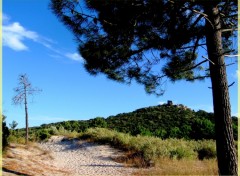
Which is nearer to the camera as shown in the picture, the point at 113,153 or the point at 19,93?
the point at 113,153

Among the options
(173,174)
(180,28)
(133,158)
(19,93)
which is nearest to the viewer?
(180,28)

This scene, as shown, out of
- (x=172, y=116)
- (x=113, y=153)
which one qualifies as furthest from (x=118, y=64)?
(x=172, y=116)

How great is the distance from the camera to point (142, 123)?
4006 cm

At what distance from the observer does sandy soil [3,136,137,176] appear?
11513mm

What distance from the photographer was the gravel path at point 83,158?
12984mm

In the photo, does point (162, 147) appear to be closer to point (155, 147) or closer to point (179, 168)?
point (155, 147)

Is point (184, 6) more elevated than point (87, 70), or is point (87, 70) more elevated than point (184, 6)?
point (184, 6)

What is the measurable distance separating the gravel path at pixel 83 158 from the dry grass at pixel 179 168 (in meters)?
0.82

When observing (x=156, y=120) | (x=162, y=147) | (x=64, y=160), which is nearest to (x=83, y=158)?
(x=64, y=160)

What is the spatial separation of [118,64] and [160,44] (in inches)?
54.4

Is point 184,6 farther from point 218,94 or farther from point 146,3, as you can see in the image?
point 218,94

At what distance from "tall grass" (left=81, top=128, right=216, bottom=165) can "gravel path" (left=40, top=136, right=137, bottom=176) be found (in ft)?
2.10

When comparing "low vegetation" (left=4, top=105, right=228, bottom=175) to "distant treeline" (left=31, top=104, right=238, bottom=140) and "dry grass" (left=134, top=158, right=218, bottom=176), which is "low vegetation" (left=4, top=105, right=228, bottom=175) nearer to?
"dry grass" (left=134, top=158, right=218, bottom=176)

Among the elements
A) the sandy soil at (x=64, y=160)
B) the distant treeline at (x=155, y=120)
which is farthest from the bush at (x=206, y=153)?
the distant treeline at (x=155, y=120)
